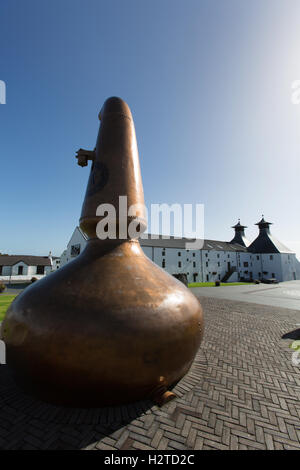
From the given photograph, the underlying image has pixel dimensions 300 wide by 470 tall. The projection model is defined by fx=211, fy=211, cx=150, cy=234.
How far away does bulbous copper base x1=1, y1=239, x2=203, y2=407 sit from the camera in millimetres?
3182

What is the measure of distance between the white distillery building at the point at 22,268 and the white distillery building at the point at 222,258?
7.29 metres

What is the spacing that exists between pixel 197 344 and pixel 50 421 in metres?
2.75

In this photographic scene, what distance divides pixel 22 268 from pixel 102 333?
164 ft

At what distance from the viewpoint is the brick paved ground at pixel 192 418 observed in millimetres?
2926

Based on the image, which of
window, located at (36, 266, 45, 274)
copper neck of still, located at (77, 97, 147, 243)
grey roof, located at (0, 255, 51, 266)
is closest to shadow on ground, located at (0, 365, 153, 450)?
copper neck of still, located at (77, 97, 147, 243)

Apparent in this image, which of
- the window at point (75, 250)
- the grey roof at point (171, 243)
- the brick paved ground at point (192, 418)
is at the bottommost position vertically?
the brick paved ground at point (192, 418)

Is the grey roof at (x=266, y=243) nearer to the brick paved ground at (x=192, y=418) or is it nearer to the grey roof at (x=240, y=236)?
the grey roof at (x=240, y=236)

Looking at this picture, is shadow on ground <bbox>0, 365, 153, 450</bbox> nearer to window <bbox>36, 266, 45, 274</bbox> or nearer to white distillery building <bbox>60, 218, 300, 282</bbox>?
white distillery building <bbox>60, 218, 300, 282</bbox>

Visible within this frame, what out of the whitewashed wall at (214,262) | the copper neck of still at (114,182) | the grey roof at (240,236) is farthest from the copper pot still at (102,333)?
the grey roof at (240,236)

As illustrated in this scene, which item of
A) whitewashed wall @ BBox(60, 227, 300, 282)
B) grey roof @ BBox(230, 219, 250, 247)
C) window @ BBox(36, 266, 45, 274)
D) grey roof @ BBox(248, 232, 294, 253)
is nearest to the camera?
whitewashed wall @ BBox(60, 227, 300, 282)

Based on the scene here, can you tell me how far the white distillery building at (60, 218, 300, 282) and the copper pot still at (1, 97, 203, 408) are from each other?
31235 millimetres
